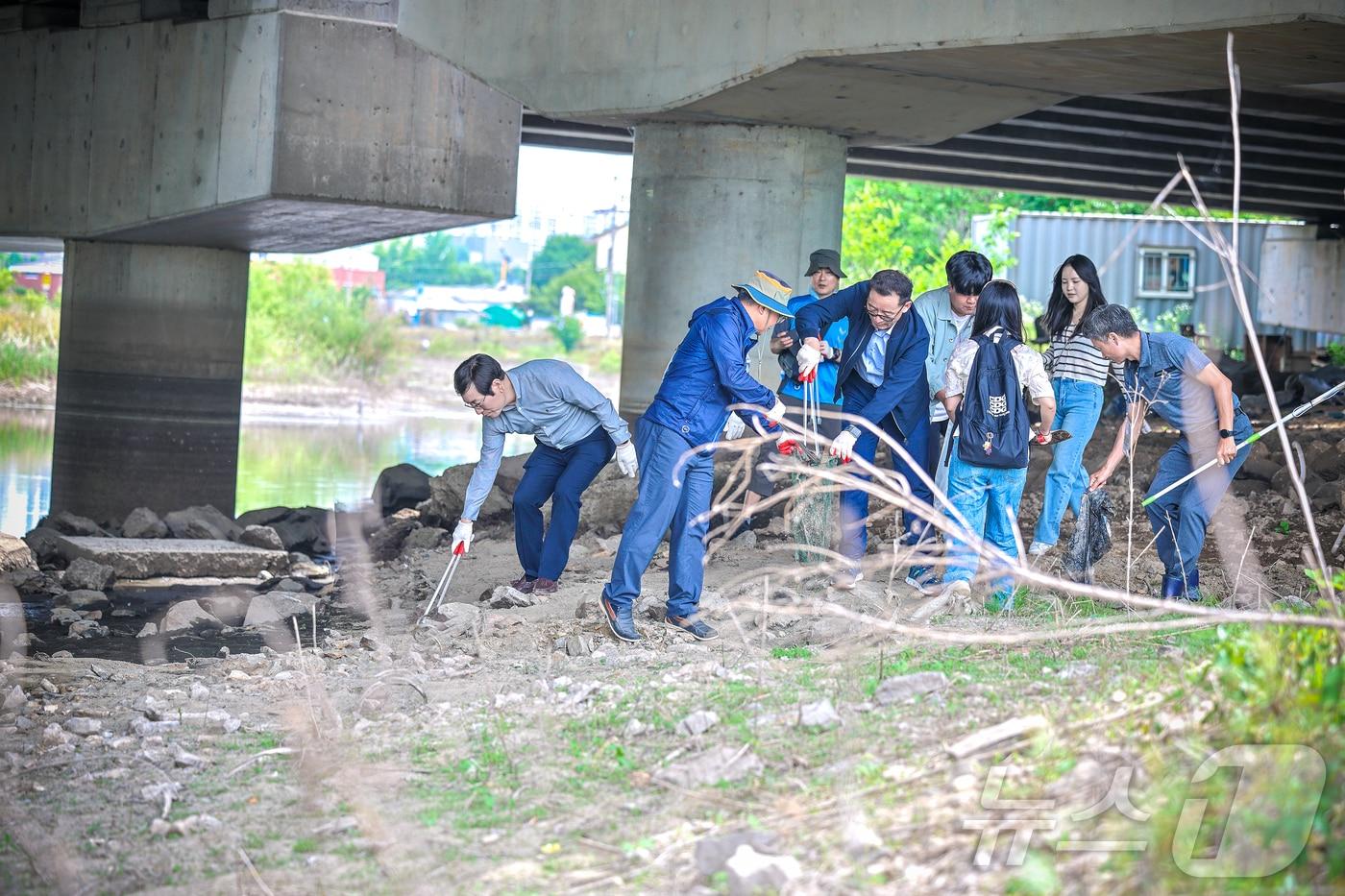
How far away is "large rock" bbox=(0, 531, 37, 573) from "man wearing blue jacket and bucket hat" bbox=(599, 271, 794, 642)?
616cm

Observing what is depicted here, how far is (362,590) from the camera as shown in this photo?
33.6ft

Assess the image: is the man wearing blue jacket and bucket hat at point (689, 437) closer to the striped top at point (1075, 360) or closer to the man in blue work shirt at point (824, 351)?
the man in blue work shirt at point (824, 351)

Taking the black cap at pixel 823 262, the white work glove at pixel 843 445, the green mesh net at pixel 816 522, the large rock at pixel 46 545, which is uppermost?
the black cap at pixel 823 262

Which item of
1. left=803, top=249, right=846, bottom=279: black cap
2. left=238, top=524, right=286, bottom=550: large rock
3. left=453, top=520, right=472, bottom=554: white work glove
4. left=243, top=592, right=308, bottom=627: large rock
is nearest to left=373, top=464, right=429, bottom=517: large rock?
left=238, top=524, right=286, bottom=550: large rock

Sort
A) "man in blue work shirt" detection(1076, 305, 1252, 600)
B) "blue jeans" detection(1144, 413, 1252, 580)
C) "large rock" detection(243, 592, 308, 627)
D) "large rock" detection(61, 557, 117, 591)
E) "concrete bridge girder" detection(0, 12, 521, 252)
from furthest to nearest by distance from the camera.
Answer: "concrete bridge girder" detection(0, 12, 521, 252)
"large rock" detection(61, 557, 117, 591)
"large rock" detection(243, 592, 308, 627)
"blue jeans" detection(1144, 413, 1252, 580)
"man in blue work shirt" detection(1076, 305, 1252, 600)

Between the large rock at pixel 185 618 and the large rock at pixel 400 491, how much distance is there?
188 inches

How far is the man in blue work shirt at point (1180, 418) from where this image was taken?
6711mm

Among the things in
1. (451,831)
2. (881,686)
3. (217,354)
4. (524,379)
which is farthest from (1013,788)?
(217,354)

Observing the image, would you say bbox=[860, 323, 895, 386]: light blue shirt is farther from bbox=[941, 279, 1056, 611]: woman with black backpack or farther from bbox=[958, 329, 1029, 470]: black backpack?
bbox=[958, 329, 1029, 470]: black backpack

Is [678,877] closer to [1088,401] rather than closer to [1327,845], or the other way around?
[1327,845]

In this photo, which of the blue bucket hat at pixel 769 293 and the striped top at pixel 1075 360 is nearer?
the blue bucket hat at pixel 769 293

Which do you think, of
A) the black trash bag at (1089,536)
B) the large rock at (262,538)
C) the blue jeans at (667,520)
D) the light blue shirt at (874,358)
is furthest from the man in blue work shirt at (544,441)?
the large rock at (262,538)

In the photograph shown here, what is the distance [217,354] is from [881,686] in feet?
37.4

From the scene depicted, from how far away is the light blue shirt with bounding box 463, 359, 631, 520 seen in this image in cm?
787
